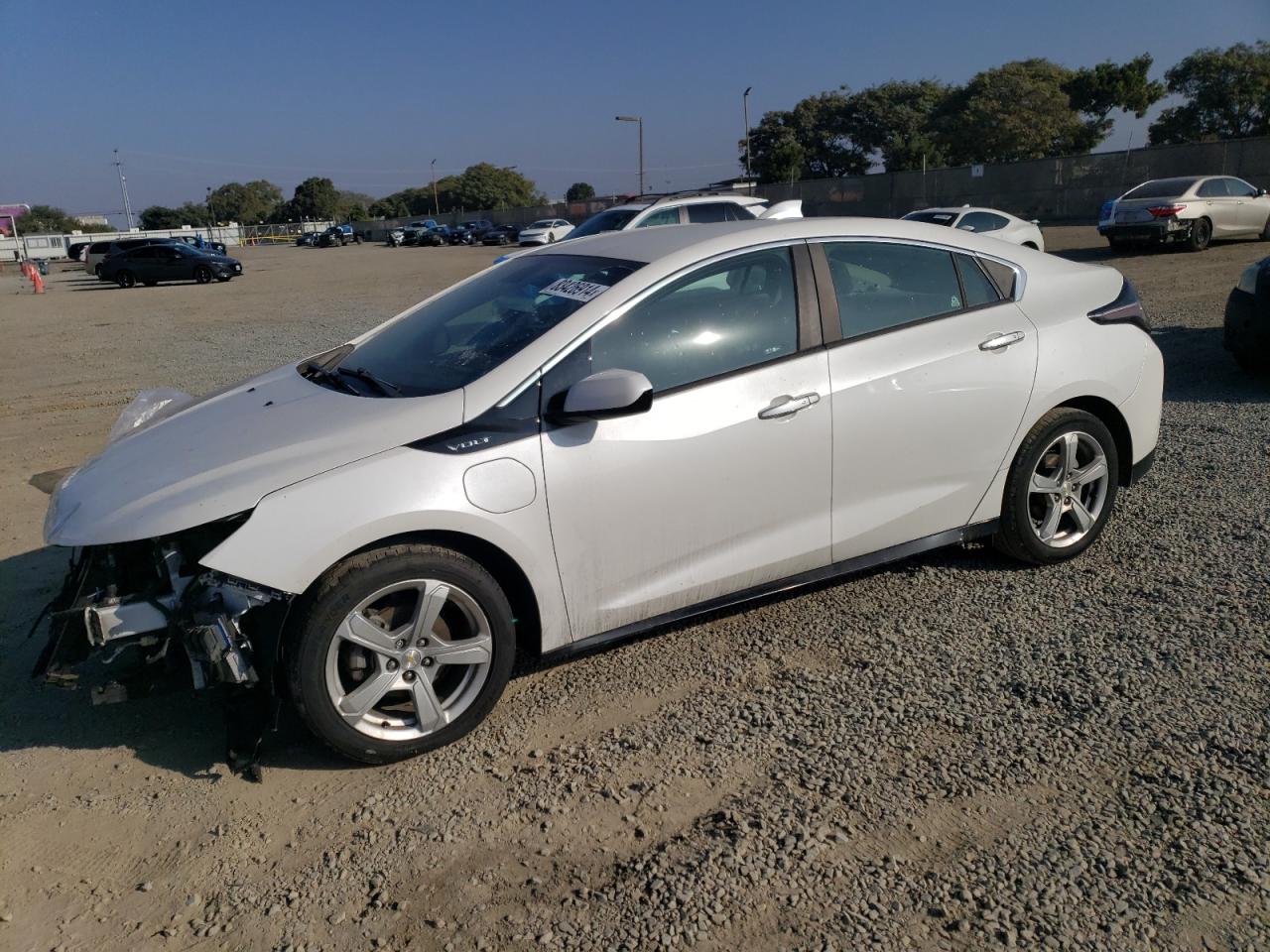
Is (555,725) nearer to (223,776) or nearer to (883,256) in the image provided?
(223,776)

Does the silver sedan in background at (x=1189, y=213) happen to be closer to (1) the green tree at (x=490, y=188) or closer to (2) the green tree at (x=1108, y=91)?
(2) the green tree at (x=1108, y=91)

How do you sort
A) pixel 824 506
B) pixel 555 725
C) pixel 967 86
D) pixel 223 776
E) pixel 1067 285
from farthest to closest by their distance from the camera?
1. pixel 967 86
2. pixel 1067 285
3. pixel 824 506
4. pixel 555 725
5. pixel 223 776

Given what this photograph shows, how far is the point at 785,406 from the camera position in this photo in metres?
3.53

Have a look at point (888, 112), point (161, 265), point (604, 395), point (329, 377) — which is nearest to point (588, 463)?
point (604, 395)

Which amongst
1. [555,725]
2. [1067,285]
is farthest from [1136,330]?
[555,725]

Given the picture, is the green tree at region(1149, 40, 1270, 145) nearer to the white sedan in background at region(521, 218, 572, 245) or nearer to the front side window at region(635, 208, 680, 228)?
the white sedan in background at region(521, 218, 572, 245)

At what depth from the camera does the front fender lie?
286cm

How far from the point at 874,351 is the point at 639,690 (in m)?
1.59

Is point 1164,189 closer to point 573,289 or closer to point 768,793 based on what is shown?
point 573,289

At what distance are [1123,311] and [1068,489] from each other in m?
0.89

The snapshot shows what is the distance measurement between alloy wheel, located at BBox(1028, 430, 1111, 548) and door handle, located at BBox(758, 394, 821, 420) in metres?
1.32

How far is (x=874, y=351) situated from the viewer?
3775mm

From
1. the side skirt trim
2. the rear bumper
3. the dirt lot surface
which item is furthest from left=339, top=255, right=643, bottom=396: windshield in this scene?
the rear bumper

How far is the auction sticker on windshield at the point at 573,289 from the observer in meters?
3.51
